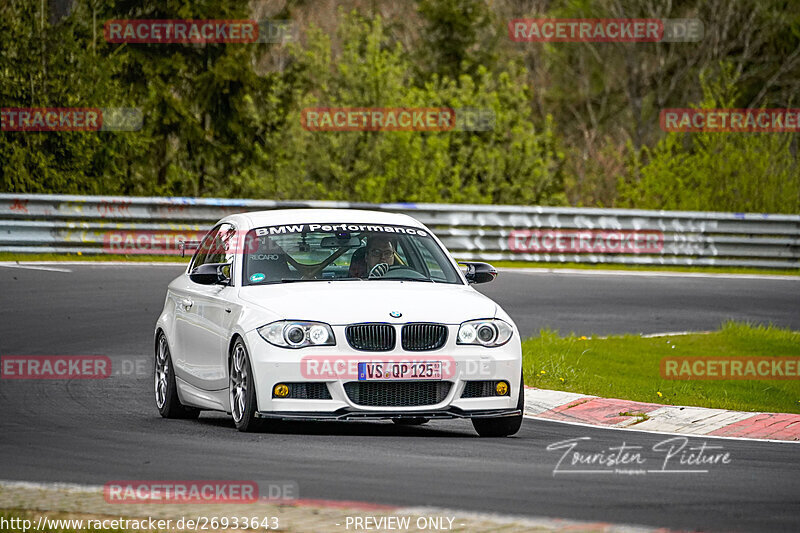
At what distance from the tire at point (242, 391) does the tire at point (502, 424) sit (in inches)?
61.2

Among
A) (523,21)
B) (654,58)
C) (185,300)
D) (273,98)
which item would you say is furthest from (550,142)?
(185,300)

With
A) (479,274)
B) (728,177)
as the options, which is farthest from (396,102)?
(479,274)

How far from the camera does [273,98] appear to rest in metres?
37.3

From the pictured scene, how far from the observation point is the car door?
1134 centimetres

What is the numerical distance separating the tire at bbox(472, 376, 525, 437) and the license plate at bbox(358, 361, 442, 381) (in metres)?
0.73

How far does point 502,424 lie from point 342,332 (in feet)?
4.62

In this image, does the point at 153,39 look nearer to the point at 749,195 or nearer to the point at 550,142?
the point at 550,142

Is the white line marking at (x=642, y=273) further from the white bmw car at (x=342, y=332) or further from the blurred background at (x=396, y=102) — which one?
the white bmw car at (x=342, y=332)

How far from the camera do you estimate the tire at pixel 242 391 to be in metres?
10.6

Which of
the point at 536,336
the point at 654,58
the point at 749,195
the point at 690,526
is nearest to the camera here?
the point at 690,526

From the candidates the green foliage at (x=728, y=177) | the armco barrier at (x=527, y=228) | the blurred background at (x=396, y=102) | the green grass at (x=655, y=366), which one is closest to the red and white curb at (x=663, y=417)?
the green grass at (x=655, y=366)

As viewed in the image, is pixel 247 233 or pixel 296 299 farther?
pixel 247 233

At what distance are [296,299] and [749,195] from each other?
A: 21689mm

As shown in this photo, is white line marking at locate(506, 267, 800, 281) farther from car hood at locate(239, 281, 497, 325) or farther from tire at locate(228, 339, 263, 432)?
tire at locate(228, 339, 263, 432)
